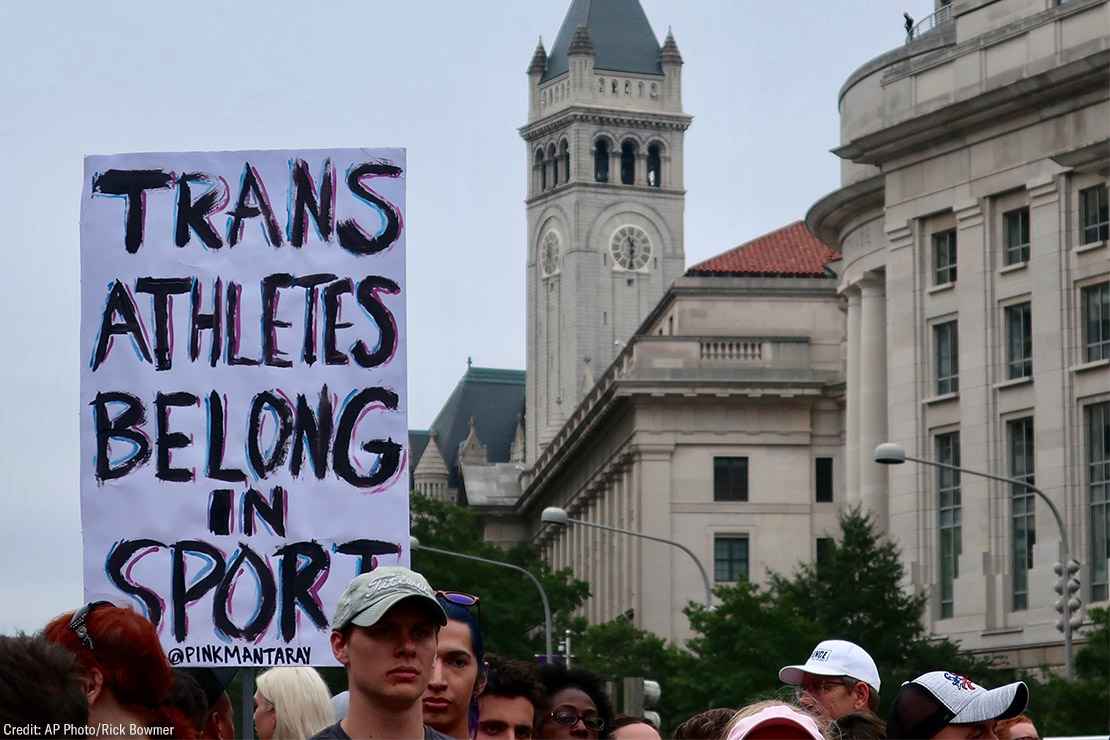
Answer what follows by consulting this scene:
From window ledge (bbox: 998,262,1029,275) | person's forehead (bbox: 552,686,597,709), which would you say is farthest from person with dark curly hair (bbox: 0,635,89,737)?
window ledge (bbox: 998,262,1029,275)

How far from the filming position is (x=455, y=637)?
874 centimetres

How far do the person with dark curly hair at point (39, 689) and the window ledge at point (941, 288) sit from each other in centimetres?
5540

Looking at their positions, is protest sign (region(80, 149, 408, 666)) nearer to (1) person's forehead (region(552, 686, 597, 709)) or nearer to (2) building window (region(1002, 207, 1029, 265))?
(1) person's forehead (region(552, 686, 597, 709))

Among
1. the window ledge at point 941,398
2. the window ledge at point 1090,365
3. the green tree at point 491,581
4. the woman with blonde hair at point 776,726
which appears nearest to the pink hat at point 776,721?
the woman with blonde hair at point 776,726

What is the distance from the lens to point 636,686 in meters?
22.1

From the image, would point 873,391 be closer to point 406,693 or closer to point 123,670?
point 123,670

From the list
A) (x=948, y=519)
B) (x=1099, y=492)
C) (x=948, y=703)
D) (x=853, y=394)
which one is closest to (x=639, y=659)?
(x=948, y=519)

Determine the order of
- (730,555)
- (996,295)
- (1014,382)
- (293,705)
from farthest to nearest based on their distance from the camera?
(730,555) → (996,295) → (1014,382) → (293,705)

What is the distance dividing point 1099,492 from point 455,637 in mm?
46941

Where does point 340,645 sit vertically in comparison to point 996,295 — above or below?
below

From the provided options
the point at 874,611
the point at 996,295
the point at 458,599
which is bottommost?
the point at 874,611

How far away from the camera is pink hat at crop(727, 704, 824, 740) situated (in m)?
6.57

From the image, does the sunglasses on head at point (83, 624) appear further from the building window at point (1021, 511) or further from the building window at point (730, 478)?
the building window at point (730, 478)

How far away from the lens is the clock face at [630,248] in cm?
19688
